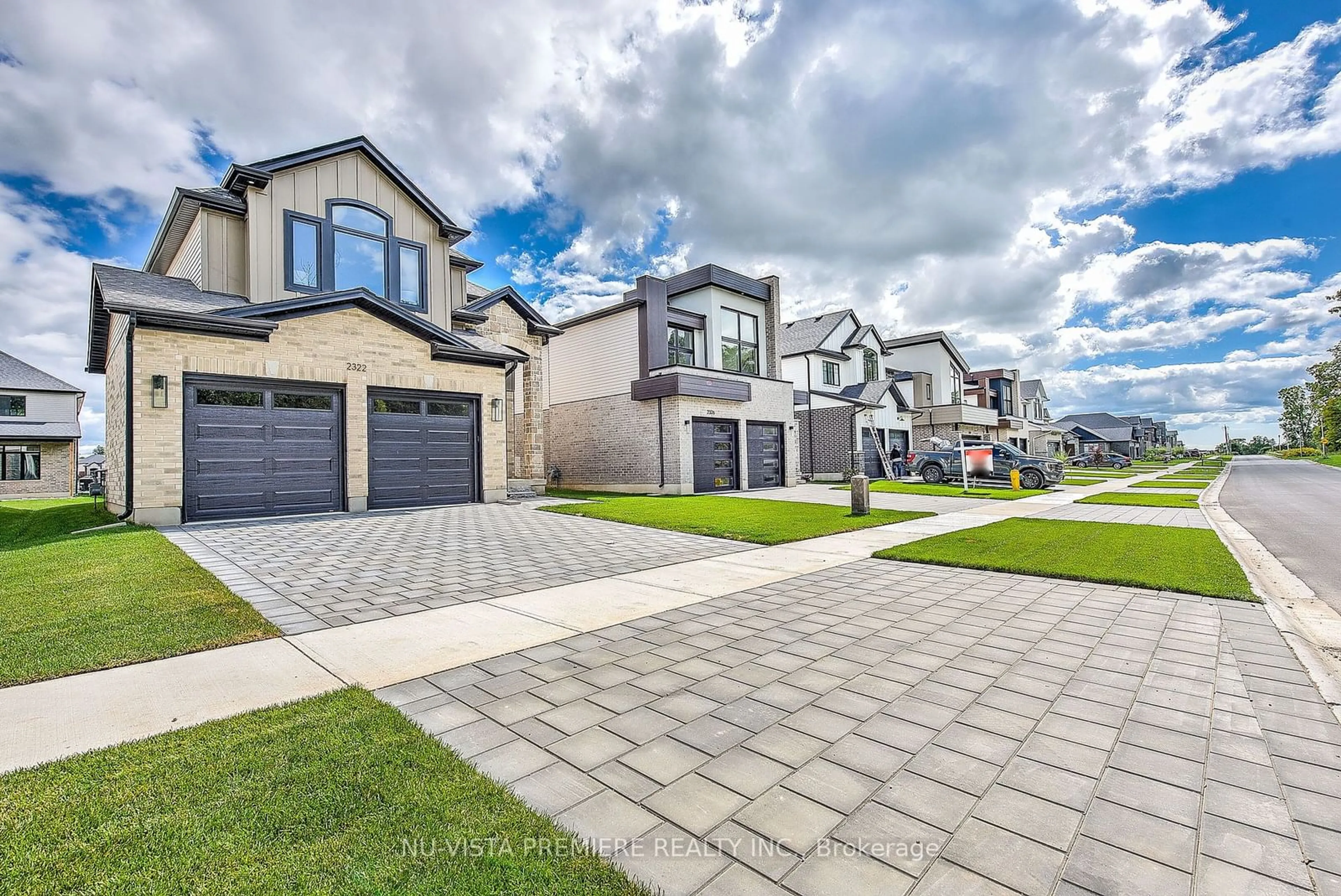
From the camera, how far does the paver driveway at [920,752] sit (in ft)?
6.57

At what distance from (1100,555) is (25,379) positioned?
45.2 meters

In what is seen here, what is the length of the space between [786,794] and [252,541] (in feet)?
31.9

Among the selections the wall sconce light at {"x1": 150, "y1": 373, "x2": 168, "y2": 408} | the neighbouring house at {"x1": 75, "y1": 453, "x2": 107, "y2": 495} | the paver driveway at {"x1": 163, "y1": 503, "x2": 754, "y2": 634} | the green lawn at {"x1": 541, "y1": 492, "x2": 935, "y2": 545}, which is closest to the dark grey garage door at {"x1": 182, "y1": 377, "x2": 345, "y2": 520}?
the wall sconce light at {"x1": 150, "y1": 373, "x2": 168, "y2": 408}

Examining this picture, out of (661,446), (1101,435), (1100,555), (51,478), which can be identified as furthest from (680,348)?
(1101,435)

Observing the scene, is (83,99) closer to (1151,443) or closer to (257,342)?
(257,342)

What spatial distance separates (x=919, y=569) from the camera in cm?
727

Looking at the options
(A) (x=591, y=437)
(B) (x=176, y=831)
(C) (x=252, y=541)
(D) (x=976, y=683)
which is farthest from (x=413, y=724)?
(A) (x=591, y=437)

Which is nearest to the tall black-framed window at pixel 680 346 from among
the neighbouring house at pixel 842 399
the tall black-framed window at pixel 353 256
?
the neighbouring house at pixel 842 399

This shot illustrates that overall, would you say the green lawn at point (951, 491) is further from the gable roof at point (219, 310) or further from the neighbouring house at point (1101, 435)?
the neighbouring house at point (1101, 435)

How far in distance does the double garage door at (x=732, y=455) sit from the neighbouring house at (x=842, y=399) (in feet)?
7.06

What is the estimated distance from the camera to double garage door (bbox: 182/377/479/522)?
11391 millimetres

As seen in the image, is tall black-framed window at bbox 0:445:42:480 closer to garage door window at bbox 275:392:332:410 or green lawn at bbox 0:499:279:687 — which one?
garage door window at bbox 275:392:332:410

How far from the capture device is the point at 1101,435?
7438cm

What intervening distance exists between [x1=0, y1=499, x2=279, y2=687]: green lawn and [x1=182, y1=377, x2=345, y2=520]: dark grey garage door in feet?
9.56
